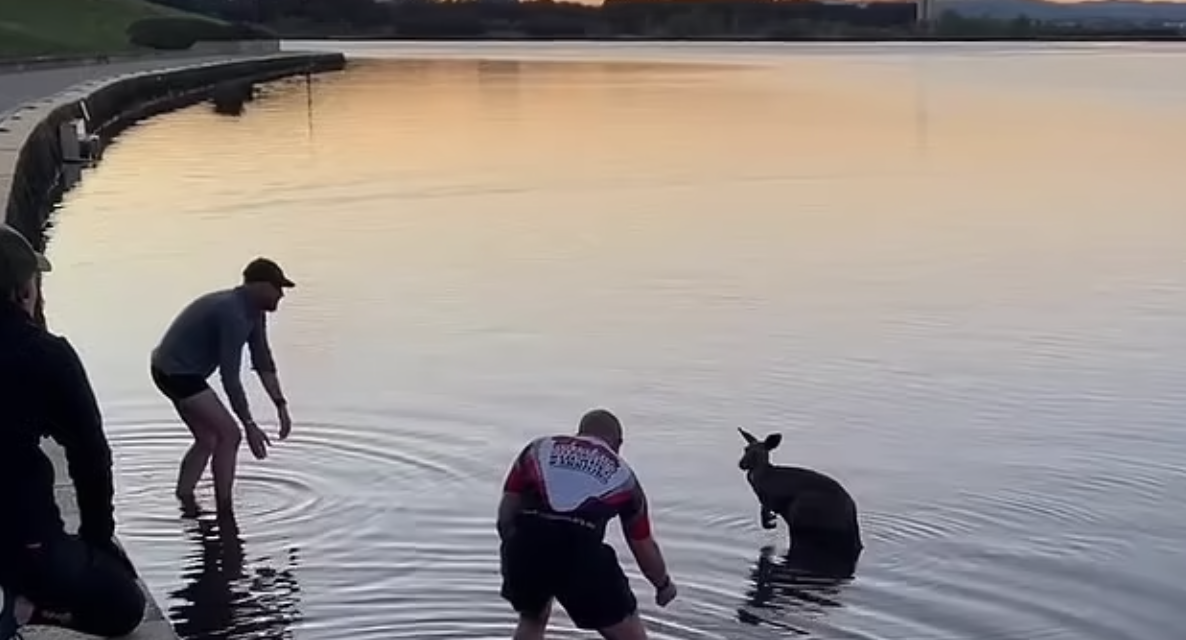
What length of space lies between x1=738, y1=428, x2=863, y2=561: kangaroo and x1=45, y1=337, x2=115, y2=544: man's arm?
190 inches

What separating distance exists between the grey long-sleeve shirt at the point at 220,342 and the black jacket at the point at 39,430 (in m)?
3.88

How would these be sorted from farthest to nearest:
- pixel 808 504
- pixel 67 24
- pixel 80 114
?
pixel 67 24 → pixel 80 114 → pixel 808 504

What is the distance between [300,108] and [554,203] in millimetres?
25502

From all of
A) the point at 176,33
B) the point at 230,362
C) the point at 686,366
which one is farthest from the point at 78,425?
the point at 176,33

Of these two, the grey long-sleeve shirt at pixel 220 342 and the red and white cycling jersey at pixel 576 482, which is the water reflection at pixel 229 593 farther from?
the red and white cycling jersey at pixel 576 482

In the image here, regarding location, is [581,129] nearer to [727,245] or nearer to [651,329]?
[727,245]

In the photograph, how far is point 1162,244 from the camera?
23.0m

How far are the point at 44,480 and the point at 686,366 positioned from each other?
9.80m

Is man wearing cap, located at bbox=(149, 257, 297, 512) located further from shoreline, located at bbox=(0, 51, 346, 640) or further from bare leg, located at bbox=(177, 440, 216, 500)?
shoreline, located at bbox=(0, 51, 346, 640)

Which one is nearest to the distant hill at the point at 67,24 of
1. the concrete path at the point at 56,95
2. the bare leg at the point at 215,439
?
the concrete path at the point at 56,95

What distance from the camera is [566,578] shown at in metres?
7.01

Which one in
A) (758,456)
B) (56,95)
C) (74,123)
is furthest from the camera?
(56,95)

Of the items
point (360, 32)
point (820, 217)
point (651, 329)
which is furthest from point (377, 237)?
point (360, 32)

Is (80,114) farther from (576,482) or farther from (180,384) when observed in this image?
(576,482)
